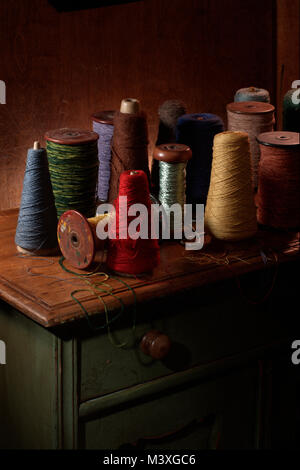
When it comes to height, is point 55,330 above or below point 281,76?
below

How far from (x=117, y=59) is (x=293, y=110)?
1.86 ft

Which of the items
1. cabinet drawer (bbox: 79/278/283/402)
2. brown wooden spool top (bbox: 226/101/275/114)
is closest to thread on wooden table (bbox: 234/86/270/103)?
brown wooden spool top (bbox: 226/101/275/114)

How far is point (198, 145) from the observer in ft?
6.82

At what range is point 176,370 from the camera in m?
1.78

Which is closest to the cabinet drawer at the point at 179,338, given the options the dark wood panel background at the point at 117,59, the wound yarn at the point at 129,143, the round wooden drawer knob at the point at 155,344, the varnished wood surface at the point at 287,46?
the round wooden drawer knob at the point at 155,344

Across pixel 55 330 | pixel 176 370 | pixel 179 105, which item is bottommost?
pixel 176 370

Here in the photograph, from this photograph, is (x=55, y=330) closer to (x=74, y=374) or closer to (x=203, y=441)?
(x=74, y=374)

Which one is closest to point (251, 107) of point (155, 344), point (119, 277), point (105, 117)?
point (105, 117)

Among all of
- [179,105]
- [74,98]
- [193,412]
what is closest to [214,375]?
[193,412]

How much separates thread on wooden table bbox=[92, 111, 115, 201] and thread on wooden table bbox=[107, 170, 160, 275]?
0.36 meters

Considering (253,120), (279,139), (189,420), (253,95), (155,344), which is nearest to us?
(155,344)

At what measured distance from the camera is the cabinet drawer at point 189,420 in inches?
68.2

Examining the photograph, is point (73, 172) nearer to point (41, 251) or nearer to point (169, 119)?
point (41, 251)

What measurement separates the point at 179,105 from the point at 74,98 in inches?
13.6
